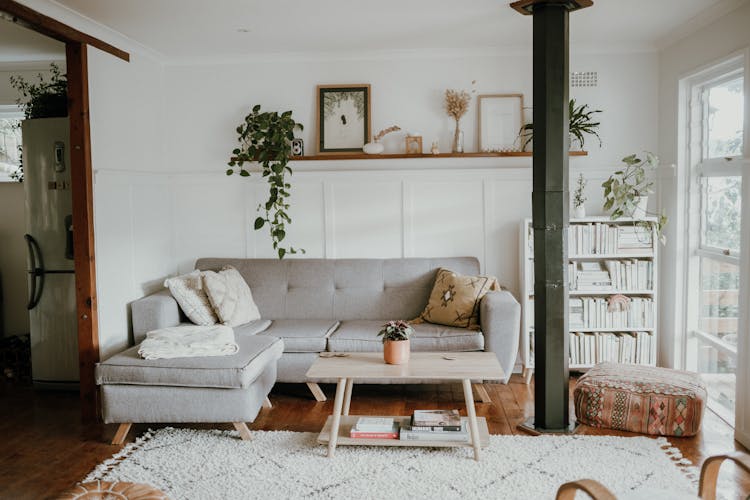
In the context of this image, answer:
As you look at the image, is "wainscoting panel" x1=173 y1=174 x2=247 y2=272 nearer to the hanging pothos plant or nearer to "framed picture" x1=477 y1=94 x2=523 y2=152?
the hanging pothos plant

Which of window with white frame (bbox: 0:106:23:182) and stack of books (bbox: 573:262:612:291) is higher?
window with white frame (bbox: 0:106:23:182)

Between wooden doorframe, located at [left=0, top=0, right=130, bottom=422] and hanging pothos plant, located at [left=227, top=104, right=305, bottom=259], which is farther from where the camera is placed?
hanging pothos plant, located at [left=227, top=104, right=305, bottom=259]

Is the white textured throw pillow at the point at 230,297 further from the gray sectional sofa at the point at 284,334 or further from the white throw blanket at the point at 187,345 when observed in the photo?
the white throw blanket at the point at 187,345

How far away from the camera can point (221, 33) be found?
4.61 m

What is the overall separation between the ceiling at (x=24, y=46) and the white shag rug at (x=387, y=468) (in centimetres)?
288

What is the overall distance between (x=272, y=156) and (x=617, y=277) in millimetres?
2686

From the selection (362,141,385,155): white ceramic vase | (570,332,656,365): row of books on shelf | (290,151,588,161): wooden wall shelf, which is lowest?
(570,332,656,365): row of books on shelf

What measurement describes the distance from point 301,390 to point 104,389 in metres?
1.42

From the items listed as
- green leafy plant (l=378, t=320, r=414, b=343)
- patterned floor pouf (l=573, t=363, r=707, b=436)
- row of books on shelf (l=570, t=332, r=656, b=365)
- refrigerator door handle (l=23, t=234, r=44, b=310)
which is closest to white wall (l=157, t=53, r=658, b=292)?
row of books on shelf (l=570, t=332, r=656, b=365)

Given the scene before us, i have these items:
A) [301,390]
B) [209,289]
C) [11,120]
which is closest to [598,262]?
[301,390]

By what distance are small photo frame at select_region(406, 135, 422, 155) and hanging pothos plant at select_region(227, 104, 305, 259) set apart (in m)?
0.86

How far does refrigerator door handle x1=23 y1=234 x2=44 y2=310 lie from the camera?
465cm

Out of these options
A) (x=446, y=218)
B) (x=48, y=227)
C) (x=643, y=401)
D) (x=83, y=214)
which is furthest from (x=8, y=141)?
(x=643, y=401)

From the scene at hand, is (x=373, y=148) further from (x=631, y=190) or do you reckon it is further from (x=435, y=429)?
(x=435, y=429)
